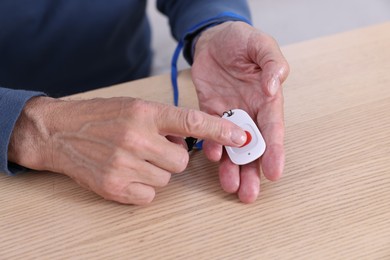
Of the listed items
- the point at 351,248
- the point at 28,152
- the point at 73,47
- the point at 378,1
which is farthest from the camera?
the point at 378,1

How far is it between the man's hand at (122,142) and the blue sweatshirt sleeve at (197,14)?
0.34 m

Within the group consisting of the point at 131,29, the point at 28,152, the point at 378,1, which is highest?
the point at 28,152

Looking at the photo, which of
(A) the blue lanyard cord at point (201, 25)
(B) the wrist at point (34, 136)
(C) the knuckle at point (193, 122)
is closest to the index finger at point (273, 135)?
(C) the knuckle at point (193, 122)

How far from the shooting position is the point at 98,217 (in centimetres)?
65

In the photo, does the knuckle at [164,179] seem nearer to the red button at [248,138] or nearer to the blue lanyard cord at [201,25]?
the red button at [248,138]

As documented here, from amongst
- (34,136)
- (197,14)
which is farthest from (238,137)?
(197,14)

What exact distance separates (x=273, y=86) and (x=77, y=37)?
609mm

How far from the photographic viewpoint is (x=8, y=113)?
681 millimetres

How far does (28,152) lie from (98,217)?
156 millimetres

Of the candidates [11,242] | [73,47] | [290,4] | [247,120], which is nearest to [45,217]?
[11,242]

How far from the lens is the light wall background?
5.08 feet

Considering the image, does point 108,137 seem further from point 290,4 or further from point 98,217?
point 290,4

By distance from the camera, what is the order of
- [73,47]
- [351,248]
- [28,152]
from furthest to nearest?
[73,47] → [28,152] → [351,248]

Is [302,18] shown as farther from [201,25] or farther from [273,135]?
[273,135]
